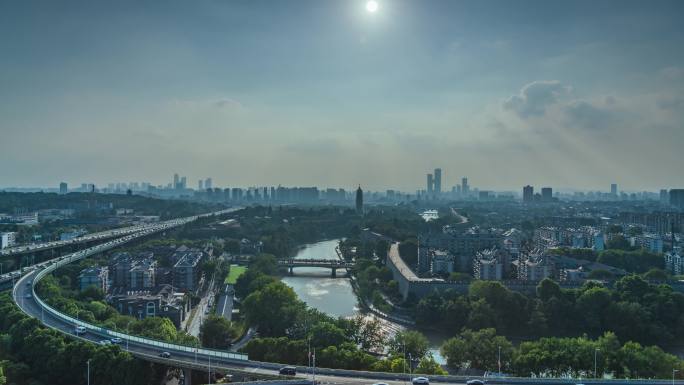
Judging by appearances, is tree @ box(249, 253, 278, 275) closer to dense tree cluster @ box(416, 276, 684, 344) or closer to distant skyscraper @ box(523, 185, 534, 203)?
dense tree cluster @ box(416, 276, 684, 344)

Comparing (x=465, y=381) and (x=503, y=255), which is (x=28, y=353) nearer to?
(x=465, y=381)

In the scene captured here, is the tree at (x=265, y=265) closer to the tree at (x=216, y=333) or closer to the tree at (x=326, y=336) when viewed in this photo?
the tree at (x=216, y=333)

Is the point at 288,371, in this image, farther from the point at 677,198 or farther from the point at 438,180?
the point at 438,180

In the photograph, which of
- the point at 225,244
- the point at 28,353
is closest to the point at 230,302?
the point at 28,353

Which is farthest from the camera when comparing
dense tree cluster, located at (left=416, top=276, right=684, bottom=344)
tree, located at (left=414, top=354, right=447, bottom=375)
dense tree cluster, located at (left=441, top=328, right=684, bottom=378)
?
dense tree cluster, located at (left=416, top=276, right=684, bottom=344)

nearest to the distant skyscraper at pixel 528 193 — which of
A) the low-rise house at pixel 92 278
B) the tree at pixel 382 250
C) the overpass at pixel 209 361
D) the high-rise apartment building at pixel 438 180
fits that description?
the high-rise apartment building at pixel 438 180

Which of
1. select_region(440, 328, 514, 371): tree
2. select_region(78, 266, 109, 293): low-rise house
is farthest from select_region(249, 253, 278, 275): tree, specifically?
select_region(440, 328, 514, 371): tree
